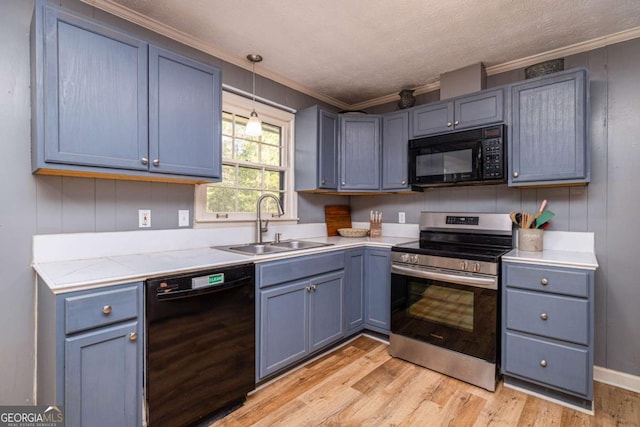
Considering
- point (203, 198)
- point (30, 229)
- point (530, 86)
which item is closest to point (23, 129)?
point (30, 229)

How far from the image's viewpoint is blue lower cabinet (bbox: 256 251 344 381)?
6.51 feet

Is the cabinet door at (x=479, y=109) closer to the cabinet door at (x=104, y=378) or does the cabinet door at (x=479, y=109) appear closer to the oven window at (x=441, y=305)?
the oven window at (x=441, y=305)

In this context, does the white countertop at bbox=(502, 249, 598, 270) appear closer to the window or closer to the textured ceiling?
the textured ceiling

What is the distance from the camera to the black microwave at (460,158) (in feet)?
7.66

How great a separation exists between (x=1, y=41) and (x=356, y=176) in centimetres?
257

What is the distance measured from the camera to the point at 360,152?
10.1ft

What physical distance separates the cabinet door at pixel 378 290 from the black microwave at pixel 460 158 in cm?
77

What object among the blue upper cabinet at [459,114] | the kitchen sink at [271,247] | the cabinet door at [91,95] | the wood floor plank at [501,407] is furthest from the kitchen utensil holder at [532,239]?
the cabinet door at [91,95]

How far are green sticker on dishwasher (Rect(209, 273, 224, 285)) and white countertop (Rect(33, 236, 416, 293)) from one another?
6 cm

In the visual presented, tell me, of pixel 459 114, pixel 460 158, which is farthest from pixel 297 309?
pixel 459 114

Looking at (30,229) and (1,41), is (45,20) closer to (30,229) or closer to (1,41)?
(1,41)

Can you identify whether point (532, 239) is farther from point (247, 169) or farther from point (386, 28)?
point (247, 169)

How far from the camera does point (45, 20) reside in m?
1.44

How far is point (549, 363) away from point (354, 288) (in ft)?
4.67
